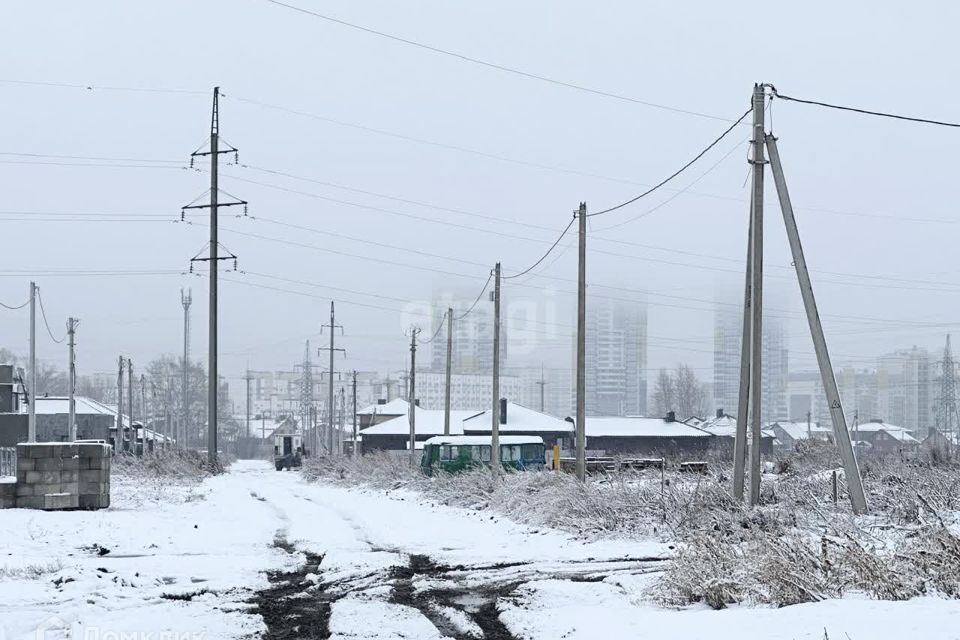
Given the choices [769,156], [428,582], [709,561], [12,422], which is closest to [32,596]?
[428,582]

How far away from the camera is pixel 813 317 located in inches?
718

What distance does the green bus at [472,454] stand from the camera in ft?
144

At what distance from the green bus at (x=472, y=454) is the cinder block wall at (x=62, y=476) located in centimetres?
2117

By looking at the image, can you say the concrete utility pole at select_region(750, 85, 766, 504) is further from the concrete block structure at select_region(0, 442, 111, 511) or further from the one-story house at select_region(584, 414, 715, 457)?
the one-story house at select_region(584, 414, 715, 457)

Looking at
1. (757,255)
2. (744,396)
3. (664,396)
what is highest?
(757,255)

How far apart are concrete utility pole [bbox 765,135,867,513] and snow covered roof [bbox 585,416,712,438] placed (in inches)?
2508

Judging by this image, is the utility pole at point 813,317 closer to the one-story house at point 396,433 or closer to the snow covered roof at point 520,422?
the snow covered roof at point 520,422

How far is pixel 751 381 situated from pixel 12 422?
4402 centimetres

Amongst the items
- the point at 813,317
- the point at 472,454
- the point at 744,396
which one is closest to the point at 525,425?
the point at 472,454

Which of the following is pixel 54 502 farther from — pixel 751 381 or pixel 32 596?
pixel 751 381

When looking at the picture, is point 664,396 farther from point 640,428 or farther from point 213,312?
point 213,312

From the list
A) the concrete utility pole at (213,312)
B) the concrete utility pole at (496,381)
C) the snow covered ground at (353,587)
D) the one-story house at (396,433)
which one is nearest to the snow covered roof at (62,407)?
the one-story house at (396,433)

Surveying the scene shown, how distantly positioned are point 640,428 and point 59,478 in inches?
2587

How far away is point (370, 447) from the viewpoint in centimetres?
8000
